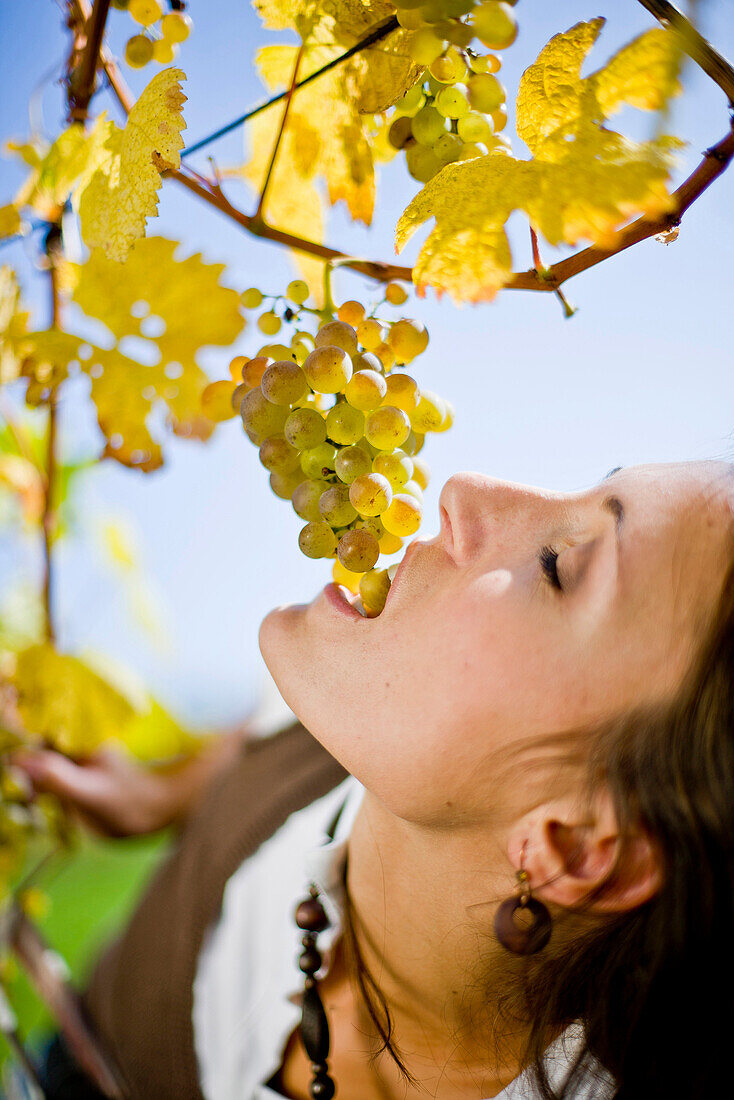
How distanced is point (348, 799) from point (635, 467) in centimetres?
A: 60

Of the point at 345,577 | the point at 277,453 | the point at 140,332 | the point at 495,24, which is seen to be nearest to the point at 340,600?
the point at 345,577

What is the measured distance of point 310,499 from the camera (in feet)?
1.49

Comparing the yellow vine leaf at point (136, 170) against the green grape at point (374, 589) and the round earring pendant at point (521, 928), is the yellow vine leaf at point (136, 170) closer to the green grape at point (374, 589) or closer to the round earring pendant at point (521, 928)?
the green grape at point (374, 589)

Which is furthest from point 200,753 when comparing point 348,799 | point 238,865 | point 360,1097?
point 360,1097

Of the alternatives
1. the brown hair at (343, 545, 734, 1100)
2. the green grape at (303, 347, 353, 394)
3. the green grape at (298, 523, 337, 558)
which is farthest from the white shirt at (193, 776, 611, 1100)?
the green grape at (303, 347, 353, 394)

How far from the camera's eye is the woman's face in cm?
48

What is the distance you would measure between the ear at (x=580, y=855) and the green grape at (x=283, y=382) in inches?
13.3

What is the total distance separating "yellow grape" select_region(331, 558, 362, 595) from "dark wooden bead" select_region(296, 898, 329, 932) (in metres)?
0.40

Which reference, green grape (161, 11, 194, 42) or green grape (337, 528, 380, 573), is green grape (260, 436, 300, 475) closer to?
green grape (337, 528, 380, 573)

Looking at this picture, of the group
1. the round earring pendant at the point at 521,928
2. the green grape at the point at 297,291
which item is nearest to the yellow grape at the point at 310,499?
the green grape at the point at 297,291

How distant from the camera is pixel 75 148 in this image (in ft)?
1.41

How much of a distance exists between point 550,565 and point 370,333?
0.64ft

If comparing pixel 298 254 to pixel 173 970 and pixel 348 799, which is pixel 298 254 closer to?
pixel 348 799

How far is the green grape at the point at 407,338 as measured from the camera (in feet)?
1.40
